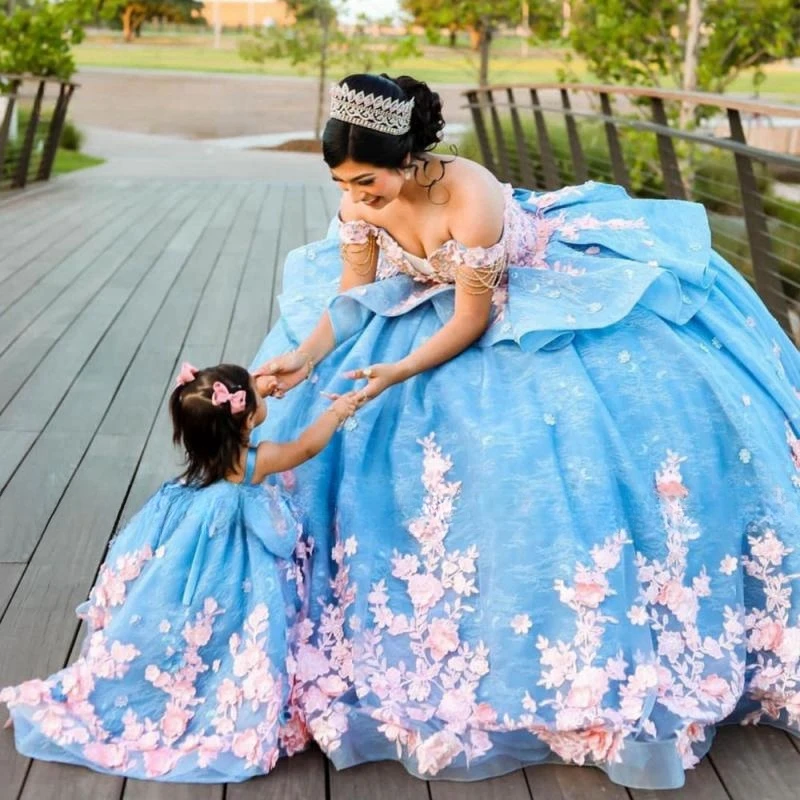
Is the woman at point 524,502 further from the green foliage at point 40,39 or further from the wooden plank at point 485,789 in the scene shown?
the green foliage at point 40,39

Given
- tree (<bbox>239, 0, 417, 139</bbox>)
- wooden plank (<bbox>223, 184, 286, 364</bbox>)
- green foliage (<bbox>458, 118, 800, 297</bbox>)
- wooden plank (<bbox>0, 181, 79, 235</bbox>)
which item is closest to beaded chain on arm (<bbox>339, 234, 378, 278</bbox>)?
wooden plank (<bbox>223, 184, 286, 364</bbox>)

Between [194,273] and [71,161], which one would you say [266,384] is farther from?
[71,161]

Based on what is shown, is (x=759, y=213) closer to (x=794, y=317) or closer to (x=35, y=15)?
(x=794, y=317)

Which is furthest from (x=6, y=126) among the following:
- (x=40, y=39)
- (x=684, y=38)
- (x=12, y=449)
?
(x=12, y=449)

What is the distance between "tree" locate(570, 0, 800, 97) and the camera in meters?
8.98

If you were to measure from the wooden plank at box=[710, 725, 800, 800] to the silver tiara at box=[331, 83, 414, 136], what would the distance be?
113 cm

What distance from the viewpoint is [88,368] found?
423cm

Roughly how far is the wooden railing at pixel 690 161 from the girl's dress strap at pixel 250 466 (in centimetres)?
177

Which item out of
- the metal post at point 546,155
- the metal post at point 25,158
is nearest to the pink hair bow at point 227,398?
the metal post at point 546,155

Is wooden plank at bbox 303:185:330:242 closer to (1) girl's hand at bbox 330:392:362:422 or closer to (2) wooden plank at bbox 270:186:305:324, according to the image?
(2) wooden plank at bbox 270:186:305:324

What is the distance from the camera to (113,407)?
3.81 meters

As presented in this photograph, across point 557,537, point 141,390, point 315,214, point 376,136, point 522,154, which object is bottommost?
point 315,214

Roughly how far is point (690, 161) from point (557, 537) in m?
6.63

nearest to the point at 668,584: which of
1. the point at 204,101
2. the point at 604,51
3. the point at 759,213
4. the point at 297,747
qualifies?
the point at 297,747
